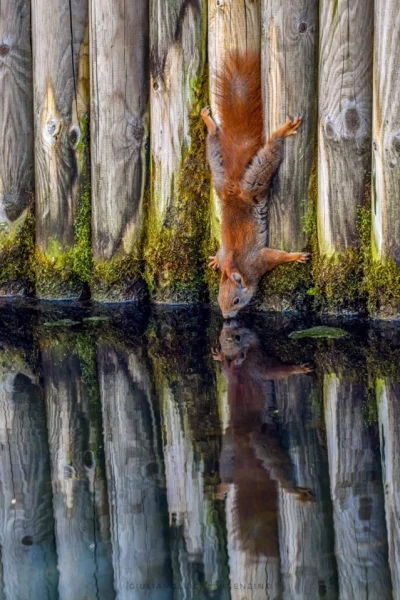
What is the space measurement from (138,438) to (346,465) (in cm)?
108

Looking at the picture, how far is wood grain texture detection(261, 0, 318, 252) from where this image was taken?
6.53 m

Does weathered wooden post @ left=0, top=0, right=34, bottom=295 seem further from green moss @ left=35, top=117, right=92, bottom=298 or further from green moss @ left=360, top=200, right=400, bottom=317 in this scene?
green moss @ left=360, top=200, right=400, bottom=317

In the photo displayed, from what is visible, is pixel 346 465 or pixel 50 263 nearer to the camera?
pixel 346 465

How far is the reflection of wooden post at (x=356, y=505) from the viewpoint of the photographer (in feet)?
12.1

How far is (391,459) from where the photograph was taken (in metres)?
4.45

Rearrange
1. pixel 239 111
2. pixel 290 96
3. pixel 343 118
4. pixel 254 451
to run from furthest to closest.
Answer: pixel 239 111 → pixel 290 96 → pixel 343 118 → pixel 254 451

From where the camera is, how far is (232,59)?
6820 mm

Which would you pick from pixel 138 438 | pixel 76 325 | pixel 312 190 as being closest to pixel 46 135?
pixel 76 325

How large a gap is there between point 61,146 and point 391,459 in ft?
13.3

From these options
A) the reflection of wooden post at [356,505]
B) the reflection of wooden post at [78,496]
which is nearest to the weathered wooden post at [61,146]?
the reflection of wooden post at [78,496]

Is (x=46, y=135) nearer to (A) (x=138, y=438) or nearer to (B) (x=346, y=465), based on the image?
(A) (x=138, y=438)


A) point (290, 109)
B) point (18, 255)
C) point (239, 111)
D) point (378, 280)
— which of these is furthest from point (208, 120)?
point (18, 255)

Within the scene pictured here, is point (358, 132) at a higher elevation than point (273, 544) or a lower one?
higher

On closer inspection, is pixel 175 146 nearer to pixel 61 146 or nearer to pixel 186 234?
pixel 186 234
